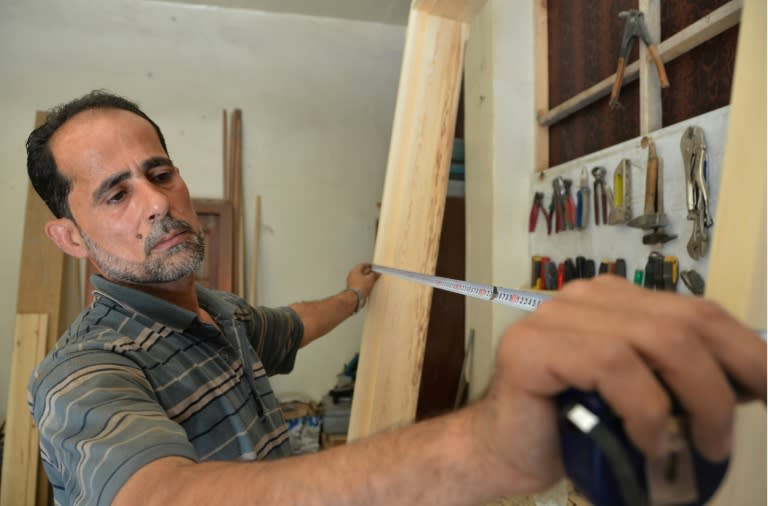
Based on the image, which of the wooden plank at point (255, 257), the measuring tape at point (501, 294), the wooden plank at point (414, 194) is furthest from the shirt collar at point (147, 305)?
the wooden plank at point (255, 257)

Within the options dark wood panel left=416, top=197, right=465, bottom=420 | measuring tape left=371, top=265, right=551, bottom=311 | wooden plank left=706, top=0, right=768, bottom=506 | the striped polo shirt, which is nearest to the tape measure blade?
measuring tape left=371, top=265, right=551, bottom=311

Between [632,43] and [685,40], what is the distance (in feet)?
0.80

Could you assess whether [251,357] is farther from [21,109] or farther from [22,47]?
[22,47]

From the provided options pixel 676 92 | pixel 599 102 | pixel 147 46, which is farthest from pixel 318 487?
pixel 147 46

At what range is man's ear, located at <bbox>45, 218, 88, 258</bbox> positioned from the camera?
1.19 m

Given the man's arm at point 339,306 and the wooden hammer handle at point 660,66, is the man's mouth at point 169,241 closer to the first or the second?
the man's arm at point 339,306

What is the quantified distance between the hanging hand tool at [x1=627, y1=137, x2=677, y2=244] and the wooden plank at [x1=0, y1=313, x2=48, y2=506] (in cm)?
294

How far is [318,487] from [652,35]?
1513 millimetres

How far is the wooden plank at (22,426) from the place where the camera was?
7.71 feet

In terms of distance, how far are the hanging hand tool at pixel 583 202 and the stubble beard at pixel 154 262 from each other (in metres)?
1.25

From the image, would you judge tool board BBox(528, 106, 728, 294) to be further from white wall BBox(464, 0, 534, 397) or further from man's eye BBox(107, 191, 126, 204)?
man's eye BBox(107, 191, 126, 204)

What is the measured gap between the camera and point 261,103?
3160mm

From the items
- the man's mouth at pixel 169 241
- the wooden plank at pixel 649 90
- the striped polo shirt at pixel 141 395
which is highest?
the wooden plank at pixel 649 90

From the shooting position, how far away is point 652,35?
4.42 feet
